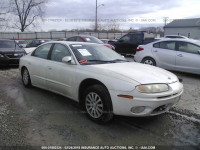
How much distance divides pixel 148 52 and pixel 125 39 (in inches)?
208

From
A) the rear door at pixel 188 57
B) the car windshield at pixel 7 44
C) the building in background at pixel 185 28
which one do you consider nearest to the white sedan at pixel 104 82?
the rear door at pixel 188 57

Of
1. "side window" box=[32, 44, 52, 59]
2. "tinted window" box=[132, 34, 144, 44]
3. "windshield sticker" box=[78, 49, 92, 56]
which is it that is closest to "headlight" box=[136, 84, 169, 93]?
"windshield sticker" box=[78, 49, 92, 56]

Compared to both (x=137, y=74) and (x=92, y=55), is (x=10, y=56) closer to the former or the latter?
(x=92, y=55)

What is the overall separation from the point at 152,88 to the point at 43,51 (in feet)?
10.3

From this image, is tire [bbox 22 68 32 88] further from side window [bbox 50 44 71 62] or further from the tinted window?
the tinted window

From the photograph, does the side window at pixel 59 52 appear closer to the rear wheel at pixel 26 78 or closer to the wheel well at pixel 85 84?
the wheel well at pixel 85 84

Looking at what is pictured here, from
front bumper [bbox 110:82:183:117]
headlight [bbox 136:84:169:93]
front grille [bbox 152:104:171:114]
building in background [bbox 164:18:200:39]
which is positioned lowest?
front grille [bbox 152:104:171:114]

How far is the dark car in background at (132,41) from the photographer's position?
12664mm

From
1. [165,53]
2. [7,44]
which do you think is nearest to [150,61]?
[165,53]

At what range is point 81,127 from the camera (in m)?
3.47

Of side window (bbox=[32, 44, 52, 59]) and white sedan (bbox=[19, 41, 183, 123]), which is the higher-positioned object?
side window (bbox=[32, 44, 52, 59])

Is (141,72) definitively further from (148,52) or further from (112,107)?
(148,52)

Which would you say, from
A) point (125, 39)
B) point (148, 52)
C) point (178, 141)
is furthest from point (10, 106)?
point (125, 39)

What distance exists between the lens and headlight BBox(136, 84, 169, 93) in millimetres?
3141
